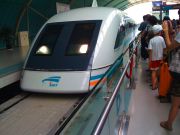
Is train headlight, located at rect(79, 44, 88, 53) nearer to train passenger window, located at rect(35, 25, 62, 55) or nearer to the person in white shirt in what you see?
train passenger window, located at rect(35, 25, 62, 55)

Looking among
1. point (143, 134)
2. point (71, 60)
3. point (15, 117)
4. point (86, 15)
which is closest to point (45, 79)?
point (71, 60)

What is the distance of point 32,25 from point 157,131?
11227mm

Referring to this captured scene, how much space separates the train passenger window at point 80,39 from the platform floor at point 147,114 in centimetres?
169

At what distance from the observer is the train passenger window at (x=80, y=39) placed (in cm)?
723

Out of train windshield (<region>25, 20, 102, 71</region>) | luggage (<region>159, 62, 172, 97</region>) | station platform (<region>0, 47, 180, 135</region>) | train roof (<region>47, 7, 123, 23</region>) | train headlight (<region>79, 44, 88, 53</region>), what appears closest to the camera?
station platform (<region>0, 47, 180, 135</region>)

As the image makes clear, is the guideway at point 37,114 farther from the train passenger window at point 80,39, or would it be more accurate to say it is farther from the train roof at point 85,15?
the train roof at point 85,15

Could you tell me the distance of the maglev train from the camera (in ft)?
21.6

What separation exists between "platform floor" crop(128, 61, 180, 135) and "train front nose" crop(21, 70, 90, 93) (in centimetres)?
115

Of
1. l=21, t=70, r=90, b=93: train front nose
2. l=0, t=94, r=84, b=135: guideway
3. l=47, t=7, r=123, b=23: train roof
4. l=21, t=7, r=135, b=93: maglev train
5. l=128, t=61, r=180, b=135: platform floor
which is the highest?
l=47, t=7, r=123, b=23: train roof

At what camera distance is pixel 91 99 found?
3.23 metres

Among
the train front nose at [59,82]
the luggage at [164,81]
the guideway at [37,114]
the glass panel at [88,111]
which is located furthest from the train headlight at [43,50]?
the glass panel at [88,111]

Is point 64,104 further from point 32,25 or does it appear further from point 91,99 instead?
point 32,25

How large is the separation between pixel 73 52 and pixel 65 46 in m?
0.31

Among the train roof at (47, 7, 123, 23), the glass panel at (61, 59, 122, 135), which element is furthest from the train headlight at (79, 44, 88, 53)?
the glass panel at (61, 59, 122, 135)
